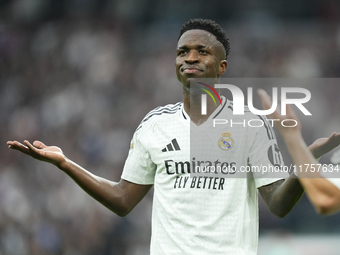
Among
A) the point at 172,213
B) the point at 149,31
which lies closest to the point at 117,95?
the point at 149,31

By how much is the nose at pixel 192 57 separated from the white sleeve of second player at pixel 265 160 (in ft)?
1.96

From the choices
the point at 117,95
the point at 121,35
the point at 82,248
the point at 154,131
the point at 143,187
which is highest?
the point at 121,35

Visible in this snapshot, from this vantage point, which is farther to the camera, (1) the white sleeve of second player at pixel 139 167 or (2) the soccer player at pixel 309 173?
(1) the white sleeve of second player at pixel 139 167

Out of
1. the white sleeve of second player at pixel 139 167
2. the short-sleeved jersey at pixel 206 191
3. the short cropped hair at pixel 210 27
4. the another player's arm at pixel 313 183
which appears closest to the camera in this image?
the another player's arm at pixel 313 183

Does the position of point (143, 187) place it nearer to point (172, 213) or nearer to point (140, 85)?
point (172, 213)

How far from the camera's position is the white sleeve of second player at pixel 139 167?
2623 mm

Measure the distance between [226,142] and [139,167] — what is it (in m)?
0.59

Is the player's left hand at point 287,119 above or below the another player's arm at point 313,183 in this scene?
above

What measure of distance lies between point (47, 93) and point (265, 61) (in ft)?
11.5

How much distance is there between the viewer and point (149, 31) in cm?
676

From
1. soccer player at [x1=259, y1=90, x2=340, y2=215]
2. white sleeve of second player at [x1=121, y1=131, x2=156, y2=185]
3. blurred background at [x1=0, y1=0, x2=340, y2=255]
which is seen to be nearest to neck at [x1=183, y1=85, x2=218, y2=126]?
white sleeve of second player at [x1=121, y1=131, x2=156, y2=185]

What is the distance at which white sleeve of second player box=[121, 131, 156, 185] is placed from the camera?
103 inches

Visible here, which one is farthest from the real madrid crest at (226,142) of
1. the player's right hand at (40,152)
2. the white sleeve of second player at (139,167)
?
the player's right hand at (40,152)

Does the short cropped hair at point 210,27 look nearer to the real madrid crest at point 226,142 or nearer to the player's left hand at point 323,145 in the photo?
the real madrid crest at point 226,142
